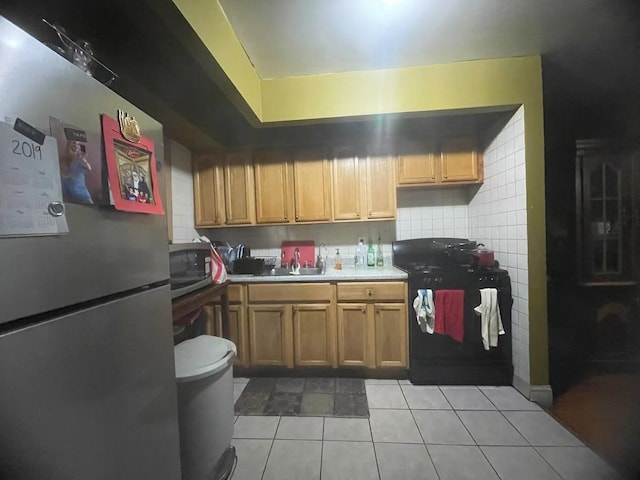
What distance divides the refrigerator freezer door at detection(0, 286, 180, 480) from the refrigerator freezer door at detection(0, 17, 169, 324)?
6 centimetres

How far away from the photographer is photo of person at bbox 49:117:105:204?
0.56m

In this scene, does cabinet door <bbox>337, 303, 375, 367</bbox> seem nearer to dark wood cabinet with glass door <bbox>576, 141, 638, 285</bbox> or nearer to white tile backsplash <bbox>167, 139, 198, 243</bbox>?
white tile backsplash <bbox>167, 139, 198, 243</bbox>

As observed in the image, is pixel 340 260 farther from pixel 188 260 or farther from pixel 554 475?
pixel 554 475

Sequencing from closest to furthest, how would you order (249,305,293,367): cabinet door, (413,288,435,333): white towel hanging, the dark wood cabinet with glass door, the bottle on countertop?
(413,288,435,333): white towel hanging < the dark wood cabinet with glass door < (249,305,293,367): cabinet door < the bottle on countertop

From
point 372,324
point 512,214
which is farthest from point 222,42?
point 512,214

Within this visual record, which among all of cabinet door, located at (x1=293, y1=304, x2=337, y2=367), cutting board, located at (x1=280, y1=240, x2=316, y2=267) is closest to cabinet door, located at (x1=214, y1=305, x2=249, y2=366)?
cabinet door, located at (x1=293, y1=304, x2=337, y2=367)

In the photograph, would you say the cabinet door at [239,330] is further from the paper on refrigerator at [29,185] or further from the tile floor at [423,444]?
the paper on refrigerator at [29,185]

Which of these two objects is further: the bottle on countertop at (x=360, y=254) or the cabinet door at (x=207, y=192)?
the bottle on countertop at (x=360, y=254)

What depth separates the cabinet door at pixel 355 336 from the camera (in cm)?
226

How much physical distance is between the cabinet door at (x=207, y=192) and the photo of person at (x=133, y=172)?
6.32 ft

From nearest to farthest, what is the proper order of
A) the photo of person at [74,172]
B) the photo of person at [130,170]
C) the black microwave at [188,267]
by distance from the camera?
the photo of person at [74,172], the photo of person at [130,170], the black microwave at [188,267]

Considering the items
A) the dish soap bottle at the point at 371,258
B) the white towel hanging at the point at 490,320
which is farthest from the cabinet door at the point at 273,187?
the white towel hanging at the point at 490,320

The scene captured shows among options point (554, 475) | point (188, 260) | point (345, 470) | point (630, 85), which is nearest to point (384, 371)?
point (345, 470)

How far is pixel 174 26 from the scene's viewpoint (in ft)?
3.98
